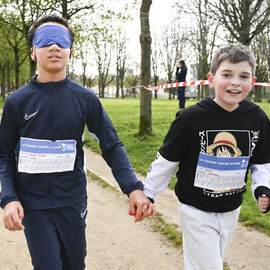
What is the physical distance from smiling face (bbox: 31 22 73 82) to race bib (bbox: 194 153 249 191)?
1055 mm

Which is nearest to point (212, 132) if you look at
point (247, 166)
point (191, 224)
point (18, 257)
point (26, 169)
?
point (247, 166)

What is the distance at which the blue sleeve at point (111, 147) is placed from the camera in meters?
2.16

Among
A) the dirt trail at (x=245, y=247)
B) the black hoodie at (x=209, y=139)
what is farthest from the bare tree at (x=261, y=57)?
the black hoodie at (x=209, y=139)

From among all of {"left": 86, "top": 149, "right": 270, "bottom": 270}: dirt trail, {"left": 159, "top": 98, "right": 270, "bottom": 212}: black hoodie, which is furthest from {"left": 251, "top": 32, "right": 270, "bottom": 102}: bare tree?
{"left": 159, "top": 98, "right": 270, "bottom": 212}: black hoodie

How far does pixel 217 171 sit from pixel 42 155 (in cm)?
112

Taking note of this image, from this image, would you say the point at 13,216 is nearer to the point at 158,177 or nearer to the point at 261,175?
the point at 158,177

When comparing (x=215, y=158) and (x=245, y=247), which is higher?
(x=215, y=158)

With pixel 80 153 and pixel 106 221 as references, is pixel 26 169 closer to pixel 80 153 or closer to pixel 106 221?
pixel 80 153

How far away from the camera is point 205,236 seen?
2.15 metres

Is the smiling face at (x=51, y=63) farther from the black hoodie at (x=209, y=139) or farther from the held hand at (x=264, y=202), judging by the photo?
the held hand at (x=264, y=202)

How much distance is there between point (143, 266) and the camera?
328 centimetres

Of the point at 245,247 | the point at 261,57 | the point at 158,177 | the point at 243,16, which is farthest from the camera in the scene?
the point at 261,57

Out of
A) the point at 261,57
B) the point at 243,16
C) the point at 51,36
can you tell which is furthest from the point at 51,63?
the point at 261,57

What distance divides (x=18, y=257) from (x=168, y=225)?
1721 mm
